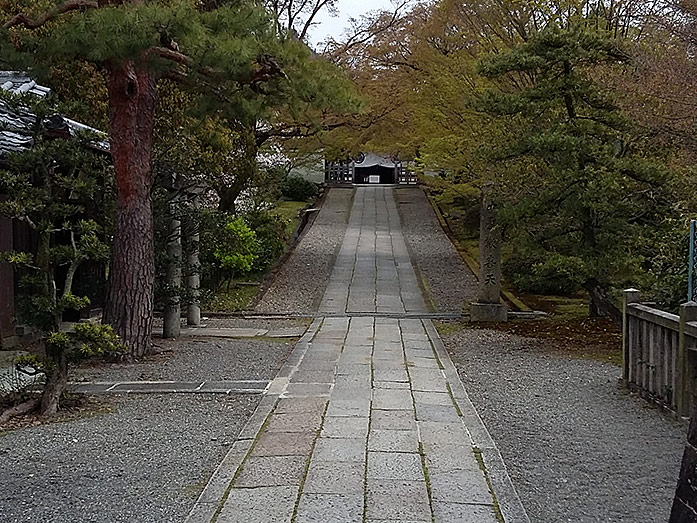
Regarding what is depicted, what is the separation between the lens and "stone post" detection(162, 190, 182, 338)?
912 centimetres

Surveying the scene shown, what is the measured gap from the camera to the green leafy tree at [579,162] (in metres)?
9.13

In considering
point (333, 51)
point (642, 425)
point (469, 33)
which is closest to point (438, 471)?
point (642, 425)

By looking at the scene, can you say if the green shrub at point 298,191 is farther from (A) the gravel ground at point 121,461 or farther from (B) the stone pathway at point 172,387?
(A) the gravel ground at point 121,461

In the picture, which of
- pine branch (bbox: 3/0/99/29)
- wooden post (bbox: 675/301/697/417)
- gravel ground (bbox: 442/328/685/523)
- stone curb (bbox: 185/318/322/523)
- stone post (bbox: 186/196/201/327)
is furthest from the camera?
stone post (bbox: 186/196/201/327)

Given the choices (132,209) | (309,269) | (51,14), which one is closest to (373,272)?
(309,269)

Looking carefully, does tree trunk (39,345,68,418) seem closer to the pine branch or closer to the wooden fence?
the pine branch

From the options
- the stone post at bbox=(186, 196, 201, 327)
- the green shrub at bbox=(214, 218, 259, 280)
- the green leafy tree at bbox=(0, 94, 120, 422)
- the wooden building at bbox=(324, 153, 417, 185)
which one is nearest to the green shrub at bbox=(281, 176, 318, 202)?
the wooden building at bbox=(324, 153, 417, 185)

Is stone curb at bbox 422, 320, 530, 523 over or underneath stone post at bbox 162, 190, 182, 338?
underneath

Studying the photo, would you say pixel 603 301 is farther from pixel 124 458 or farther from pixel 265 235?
pixel 265 235

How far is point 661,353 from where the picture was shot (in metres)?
6.13

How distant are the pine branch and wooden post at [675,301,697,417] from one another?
572 centimetres

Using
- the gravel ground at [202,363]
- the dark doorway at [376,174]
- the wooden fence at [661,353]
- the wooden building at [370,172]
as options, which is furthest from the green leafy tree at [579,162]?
the dark doorway at [376,174]

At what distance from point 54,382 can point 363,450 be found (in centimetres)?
253

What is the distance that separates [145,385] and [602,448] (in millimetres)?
3823
